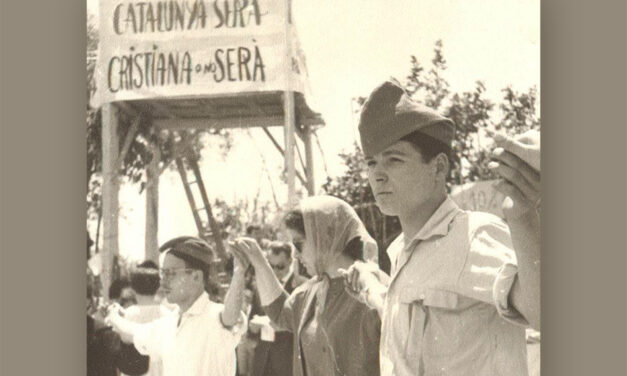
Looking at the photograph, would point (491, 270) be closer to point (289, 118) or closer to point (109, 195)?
point (289, 118)

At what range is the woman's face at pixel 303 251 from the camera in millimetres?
4094

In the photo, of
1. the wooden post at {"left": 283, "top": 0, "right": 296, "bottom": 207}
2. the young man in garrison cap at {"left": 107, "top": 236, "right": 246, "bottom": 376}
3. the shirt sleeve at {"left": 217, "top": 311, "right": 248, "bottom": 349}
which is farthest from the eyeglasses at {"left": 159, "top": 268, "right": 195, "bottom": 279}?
the wooden post at {"left": 283, "top": 0, "right": 296, "bottom": 207}

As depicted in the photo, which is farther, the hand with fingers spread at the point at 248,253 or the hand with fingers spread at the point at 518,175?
the hand with fingers spread at the point at 248,253


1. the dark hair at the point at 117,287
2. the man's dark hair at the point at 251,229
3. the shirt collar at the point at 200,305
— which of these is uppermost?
the man's dark hair at the point at 251,229

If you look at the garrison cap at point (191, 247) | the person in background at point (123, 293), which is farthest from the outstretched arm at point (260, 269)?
the person in background at point (123, 293)

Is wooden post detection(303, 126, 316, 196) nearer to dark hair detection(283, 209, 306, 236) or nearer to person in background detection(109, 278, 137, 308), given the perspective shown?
dark hair detection(283, 209, 306, 236)

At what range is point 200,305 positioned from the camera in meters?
4.18

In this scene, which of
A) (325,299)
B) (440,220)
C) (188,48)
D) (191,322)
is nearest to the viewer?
(440,220)

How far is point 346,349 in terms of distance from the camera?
4043 mm

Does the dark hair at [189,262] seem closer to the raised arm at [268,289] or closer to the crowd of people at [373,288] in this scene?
the crowd of people at [373,288]

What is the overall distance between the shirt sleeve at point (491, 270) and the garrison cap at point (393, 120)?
36cm

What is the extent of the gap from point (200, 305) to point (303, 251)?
436mm

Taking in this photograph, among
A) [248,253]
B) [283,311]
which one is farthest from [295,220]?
[283,311]

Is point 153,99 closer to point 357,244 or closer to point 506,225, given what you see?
point 357,244
